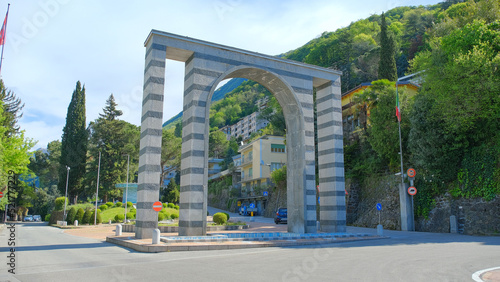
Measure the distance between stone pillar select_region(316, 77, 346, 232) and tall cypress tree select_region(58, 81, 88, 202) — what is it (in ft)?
149

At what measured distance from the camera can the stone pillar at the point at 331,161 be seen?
22609 mm

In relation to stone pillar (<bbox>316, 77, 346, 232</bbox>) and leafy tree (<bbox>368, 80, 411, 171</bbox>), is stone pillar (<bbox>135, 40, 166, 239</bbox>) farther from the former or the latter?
leafy tree (<bbox>368, 80, 411, 171</bbox>)

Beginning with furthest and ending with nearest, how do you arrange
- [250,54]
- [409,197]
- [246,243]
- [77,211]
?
[77,211]
[409,197]
[250,54]
[246,243]

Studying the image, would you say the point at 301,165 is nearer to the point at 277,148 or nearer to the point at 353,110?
the point at 353,110

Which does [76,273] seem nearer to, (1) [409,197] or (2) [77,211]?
(1) [409,197]

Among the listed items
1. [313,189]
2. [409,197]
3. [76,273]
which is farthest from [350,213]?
[76,273]

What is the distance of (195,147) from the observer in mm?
18906

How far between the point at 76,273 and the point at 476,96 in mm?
23310

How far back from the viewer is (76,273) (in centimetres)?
904

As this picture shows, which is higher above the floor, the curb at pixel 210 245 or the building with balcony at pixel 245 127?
the building with balcony at pixel 245 127

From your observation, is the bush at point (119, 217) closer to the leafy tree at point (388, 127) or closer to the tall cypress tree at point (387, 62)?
the leafy tree at point (388, 127)

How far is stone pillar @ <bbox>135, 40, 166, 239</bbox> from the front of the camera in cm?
1775

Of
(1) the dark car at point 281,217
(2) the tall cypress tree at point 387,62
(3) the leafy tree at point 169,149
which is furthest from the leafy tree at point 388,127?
(3) the leafy tree at point 169,149

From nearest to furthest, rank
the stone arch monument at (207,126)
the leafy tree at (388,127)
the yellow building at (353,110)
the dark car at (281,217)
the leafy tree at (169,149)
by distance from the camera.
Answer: the stone arch monument at (207,126) → the leafy tree at (388,127) → the dark car at (281,217) → the yellow building at (353,110) → the leafy tree at (169,149)
